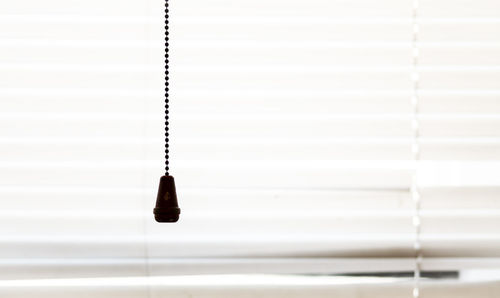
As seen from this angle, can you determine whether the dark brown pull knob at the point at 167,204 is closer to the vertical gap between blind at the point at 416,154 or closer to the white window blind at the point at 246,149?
the white window blind at the point at 246,149

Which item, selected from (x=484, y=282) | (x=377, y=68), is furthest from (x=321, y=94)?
(x=484, y=282)

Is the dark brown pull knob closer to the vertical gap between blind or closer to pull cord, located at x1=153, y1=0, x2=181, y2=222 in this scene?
pull cord, located at x1=153, y1=0, x2=181, y2=222

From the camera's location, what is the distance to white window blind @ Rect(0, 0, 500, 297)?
188 centimetres

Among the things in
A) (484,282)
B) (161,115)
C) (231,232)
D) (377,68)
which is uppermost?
(377,68)

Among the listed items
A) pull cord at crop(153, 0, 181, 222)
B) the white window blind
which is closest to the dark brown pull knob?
pull cord at crop(153, 0, 181, 222)

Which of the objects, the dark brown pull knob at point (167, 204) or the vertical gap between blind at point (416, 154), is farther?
the vertical gap between blind at point (416, 154)

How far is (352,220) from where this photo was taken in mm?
1896

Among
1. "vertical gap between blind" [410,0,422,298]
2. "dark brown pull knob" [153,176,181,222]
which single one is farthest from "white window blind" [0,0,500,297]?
"dark brown pull knob" [153,176,181,222]

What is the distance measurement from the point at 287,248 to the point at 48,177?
0.69 m

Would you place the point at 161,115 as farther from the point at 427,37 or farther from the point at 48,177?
the point at 427,37

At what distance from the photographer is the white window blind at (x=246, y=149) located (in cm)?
188

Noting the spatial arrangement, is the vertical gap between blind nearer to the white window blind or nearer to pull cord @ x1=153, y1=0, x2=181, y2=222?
the white window blind

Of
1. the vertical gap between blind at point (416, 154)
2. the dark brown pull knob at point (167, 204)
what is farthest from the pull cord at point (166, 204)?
the vertical gap between blind at point (416, 154)

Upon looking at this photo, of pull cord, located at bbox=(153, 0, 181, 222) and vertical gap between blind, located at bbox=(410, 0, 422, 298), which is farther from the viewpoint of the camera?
vertical gap between blind, located at bbox=(410, 0, 422, 298)
